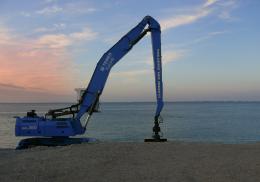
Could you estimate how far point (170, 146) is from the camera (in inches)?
658

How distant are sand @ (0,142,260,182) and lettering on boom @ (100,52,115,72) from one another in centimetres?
367

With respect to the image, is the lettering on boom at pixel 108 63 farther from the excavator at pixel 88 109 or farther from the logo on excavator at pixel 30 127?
the logo on excavator at pixel 30 127

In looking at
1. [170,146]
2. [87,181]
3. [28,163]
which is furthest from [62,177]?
[170,146]

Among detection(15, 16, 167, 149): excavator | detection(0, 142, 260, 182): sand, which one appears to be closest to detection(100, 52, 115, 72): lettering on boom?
detection(15, 16, 167, 149): excavator

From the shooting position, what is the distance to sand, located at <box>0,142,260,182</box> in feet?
37.5

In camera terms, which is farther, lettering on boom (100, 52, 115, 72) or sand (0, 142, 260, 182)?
lettering on boom (100, 52, 115, 72)

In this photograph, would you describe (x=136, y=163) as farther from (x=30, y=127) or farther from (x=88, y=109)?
(x=30, y=127)

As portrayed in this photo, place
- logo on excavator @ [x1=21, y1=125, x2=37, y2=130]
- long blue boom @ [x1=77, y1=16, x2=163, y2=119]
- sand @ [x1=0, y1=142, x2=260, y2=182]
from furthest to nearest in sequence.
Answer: long blue boom @ [x1=77, y1=16, x2=163, y2=119], logo on excavator @ [x1=21, y1=125, x2=37, y2=130], sand @ [x1=0, y1=142, x2=260, y2=182]

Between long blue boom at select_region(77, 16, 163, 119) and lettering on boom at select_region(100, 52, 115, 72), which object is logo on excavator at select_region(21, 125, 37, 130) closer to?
long blue boom at select_region(77, 16, 163, 119)

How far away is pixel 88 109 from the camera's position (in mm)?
19469

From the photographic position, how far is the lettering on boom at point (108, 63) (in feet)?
63.1

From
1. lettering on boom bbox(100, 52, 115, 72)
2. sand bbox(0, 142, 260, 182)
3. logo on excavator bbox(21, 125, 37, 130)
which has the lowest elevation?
sand bbox(0, 142, 260, 182)

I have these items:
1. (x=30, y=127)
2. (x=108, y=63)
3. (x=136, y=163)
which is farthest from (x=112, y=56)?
(x=136, y=163)

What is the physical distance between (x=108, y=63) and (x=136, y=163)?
698cm
